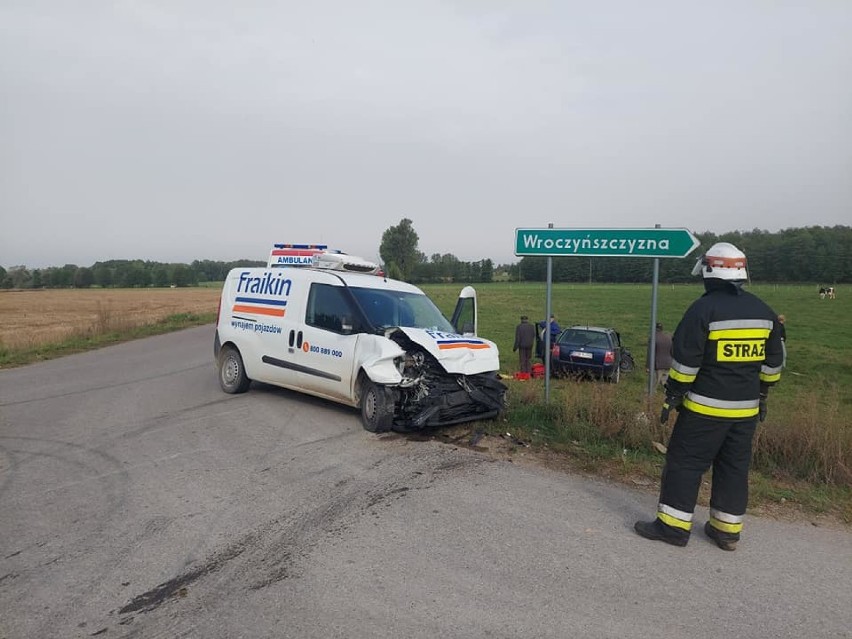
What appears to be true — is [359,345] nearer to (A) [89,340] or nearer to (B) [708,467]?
(B) [708,467]

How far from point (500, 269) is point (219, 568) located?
81973mm

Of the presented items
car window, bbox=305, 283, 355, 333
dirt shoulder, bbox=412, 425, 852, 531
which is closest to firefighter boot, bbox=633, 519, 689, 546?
dirt shoulder, bbox=412, 425, 852, 531

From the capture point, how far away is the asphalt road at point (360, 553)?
308 centimetres

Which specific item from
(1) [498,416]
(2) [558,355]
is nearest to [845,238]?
(2) [558,355]

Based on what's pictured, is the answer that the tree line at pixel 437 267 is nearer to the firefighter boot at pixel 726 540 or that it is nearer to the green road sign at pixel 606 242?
the green road sign at pixel 606 242

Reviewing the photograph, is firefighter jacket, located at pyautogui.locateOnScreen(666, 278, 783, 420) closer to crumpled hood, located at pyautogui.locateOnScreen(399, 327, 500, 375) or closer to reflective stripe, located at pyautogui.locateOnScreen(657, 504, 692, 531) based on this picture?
reflective stripe, located at pyautogui.locateOnScreen(657, 504, 692, 531)

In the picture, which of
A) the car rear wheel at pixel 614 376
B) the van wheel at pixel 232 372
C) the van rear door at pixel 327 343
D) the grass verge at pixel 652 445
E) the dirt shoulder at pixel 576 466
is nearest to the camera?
the dirt shoulder at pixel 576 466

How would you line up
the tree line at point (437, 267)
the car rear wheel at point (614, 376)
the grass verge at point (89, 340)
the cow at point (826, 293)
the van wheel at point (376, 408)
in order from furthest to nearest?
the tree line at point (437, 267), the cow at point (826, 293), the grass verge at point (89, 340), the car rear wheel at point (614, 376), the van wheel at point (376, 408)

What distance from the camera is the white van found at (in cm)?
680

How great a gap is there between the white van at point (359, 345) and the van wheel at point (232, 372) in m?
0.02

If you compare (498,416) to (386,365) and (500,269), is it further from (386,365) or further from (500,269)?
(500,269)

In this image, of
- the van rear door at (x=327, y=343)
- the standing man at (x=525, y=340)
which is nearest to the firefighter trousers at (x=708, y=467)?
the van rear door at (x=327, y=343)

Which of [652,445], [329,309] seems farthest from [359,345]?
[652,445]

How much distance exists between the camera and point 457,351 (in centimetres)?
699
